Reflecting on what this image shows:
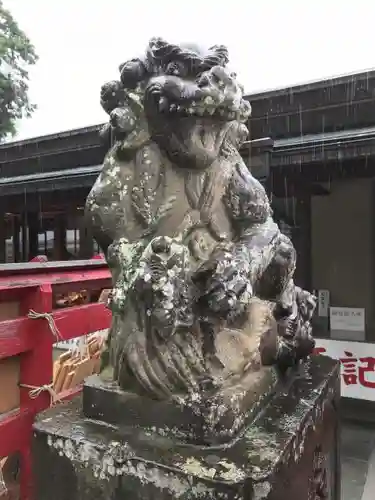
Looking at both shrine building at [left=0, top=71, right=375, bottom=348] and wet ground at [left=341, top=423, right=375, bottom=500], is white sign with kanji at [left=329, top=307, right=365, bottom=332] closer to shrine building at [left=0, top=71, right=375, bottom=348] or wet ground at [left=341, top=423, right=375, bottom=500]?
shrine building at [left=0, top=71, right=375, bottom=348]

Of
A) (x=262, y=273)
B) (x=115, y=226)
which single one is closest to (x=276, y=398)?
(x=262, y=273)

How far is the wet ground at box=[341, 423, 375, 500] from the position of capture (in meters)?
3.51

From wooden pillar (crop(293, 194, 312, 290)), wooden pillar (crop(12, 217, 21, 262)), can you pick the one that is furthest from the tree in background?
wooden pillar (crop(293, 194, 312, 290))

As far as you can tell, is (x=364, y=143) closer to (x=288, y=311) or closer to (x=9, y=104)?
(x=288, y=311)

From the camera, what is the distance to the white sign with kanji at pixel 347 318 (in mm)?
5496

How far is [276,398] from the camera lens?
1724 mm

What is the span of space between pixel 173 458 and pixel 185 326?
1.21ft

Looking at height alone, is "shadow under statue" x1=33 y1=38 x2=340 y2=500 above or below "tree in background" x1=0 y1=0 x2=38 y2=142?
below

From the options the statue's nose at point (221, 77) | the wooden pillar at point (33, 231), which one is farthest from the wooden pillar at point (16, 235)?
the statue's nose at point (221, 77)

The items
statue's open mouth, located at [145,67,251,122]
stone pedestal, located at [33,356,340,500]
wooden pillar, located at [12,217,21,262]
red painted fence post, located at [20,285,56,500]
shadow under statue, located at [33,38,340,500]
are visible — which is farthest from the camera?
wooden pillar, located at [12,217,21,262]

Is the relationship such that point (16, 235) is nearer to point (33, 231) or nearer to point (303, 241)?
point (33, 231)

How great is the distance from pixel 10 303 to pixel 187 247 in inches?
42.5

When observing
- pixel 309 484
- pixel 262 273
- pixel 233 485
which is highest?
pixel 262 273

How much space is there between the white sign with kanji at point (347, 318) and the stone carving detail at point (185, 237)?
13.0 ft
